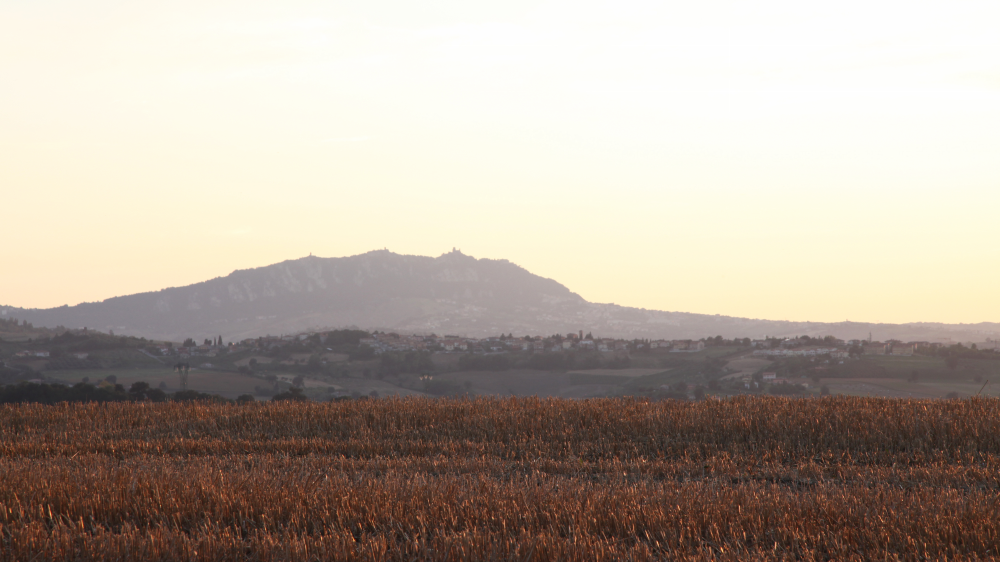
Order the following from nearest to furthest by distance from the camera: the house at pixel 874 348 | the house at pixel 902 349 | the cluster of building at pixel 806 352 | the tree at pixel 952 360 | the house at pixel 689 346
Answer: the tree at pixel 952 360, the house at pixel 902 349, the house at pixel 874 348, the cluster of building at pixel 806 352, the house at pixel 689 346

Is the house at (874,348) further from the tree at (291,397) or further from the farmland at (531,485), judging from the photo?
the farmland at (531,485)

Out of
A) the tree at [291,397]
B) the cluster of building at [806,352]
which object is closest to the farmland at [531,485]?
the tree at [291,397]

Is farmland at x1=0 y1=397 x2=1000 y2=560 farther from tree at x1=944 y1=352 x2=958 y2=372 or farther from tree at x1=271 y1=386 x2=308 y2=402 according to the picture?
tree at x1=944 y1=352 x2=958 y2=372

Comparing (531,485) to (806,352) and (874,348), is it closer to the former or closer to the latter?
(806,352)

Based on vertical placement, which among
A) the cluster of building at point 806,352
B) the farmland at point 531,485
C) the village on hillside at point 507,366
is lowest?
the village on hillside at point 507,366

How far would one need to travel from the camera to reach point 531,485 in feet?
33.7

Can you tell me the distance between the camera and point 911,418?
16.0m

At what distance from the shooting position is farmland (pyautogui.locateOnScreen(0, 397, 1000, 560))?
7078 millimetres

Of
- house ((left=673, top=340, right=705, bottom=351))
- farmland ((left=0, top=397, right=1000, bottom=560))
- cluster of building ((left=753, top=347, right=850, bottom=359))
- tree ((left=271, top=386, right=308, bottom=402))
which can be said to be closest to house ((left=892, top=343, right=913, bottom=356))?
cluster of building ((left=753, top=347, right=850, bottom=359))

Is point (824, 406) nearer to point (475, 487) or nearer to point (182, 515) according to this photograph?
point (475, 487)

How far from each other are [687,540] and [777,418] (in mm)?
10365

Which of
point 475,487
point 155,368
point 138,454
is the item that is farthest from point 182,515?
point 155,368

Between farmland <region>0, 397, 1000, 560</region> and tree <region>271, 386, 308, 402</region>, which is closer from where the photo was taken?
farmland <region>0, 397, 1000, 560</region>

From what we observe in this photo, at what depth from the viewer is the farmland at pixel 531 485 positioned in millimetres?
7078
